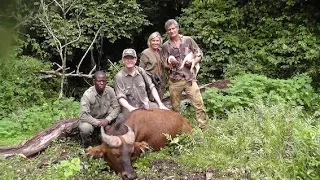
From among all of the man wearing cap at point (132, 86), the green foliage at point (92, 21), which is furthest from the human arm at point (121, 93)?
the green foliage at point (92, 21)

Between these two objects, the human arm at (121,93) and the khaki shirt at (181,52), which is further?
the khaki shirt at (181,52)

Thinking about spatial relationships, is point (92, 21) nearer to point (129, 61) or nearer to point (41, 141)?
point (41, 141)

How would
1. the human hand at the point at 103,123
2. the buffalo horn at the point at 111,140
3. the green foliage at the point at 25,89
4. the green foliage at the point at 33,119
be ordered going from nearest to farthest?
the buffalo horn at the point at 111,140 → the human hand at the point at 103,123 → the green foliage at the point at 33,119 → the green foliage at the point at 25,89

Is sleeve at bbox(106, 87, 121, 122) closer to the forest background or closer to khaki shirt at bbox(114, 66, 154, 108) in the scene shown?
khaki shirt at bbox(114, 66, 154, 108)

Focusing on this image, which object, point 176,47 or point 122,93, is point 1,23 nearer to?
point 122,93

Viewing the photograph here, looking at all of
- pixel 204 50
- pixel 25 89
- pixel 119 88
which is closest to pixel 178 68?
pixel 119 88

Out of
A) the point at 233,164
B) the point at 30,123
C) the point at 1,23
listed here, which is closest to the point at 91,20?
the point at 30,123

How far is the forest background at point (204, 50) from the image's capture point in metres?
9.50

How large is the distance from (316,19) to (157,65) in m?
6.52

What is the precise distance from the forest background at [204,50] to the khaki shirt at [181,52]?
1072 mm

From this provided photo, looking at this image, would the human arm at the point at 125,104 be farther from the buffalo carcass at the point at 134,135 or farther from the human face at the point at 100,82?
the human face at the point at 100,82

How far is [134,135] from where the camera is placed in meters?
6.49

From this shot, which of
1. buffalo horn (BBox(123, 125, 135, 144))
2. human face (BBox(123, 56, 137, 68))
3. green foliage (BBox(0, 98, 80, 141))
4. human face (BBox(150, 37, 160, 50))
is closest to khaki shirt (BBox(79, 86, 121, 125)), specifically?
human face (BBox(123, 56, 137, 68))

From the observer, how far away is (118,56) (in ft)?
55.0
